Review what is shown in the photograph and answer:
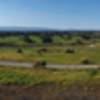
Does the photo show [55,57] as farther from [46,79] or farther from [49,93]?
[49,93]

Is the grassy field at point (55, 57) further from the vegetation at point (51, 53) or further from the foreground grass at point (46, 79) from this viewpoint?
the foreground grass at point (46, 79)

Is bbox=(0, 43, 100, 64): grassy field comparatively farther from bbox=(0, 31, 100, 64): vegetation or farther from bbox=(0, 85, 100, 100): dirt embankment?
bbox=(0, 85, 100, 100): dirt embankment

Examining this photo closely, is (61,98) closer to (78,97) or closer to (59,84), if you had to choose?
(78,97)

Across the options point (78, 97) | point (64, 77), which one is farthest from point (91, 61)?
point (78, 97)

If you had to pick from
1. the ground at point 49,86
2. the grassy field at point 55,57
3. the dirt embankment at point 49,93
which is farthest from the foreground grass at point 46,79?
the grassy field at point 55,57

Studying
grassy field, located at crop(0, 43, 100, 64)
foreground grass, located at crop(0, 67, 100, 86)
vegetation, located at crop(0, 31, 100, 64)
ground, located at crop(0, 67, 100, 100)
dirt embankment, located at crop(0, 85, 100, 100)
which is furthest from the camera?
vegetation, located at crop(0, 31, 100, 64)

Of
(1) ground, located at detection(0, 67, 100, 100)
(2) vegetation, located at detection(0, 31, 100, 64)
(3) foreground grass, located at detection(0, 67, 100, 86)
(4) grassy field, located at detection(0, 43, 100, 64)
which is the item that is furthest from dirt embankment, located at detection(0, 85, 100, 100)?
(4) grassy field, located at detection(0, 43, 100, 64)

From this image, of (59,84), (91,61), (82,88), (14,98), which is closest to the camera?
(14,98)

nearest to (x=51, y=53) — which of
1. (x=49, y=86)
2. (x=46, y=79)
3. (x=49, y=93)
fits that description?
(x=46, y=79)
